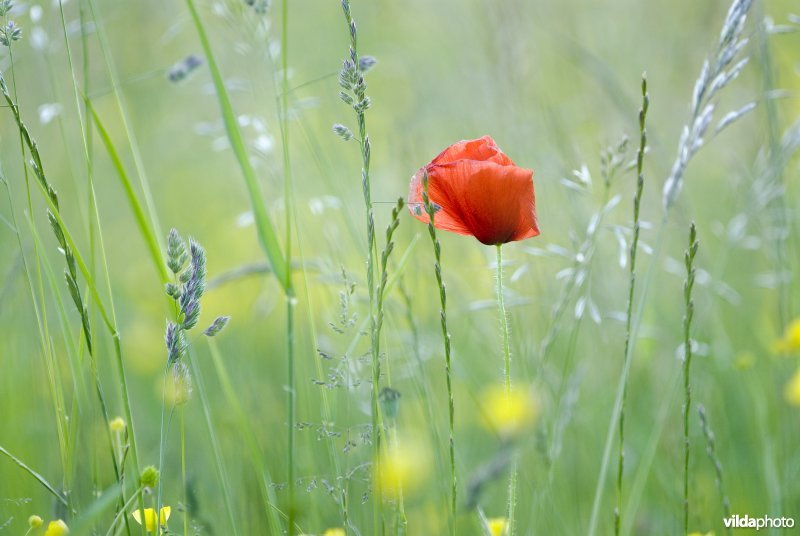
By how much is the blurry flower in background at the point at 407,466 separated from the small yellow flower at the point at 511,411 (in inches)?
5.5

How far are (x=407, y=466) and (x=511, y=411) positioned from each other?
492 mm

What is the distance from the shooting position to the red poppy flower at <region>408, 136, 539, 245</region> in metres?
0.96

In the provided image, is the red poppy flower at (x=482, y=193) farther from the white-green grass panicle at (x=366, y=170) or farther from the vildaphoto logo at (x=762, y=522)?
the vildaphoto logo at (x=762, y=522)

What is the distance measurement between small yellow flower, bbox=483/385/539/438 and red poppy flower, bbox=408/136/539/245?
0.20 meters

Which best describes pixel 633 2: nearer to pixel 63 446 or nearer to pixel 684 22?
pixel 684 22

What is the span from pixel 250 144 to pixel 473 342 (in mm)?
982

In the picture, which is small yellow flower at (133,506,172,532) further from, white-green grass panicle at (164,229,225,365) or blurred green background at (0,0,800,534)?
white-green grass panicle at (164,229,225,365)

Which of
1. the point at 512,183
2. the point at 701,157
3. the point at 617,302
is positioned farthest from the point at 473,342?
the point at 701,157

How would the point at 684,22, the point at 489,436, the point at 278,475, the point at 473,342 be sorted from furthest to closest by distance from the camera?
the point at 684,22
the point at 473,342
the point at 489,436
the point at 278,475

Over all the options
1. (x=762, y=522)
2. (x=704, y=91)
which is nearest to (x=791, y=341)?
(x=762, y=522)

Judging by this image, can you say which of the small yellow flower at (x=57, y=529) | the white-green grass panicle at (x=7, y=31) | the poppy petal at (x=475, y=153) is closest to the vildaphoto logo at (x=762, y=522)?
the poppy petal at (x=475, y=153)

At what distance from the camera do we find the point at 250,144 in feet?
5.51

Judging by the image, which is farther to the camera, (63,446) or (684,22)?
(684,22)

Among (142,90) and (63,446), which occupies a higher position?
(142,90)
